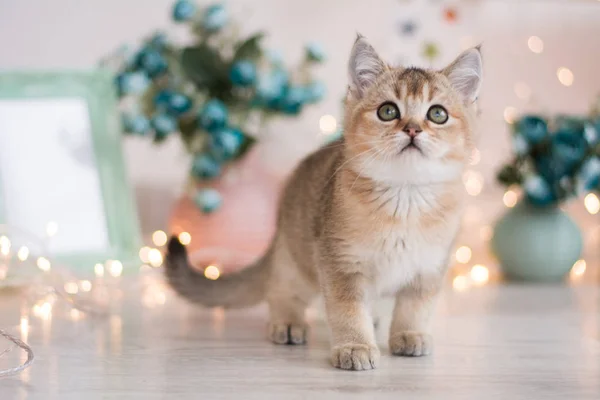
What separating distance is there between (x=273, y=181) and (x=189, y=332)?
0.68 m

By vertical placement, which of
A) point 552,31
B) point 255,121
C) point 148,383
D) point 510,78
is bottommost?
point 148,383

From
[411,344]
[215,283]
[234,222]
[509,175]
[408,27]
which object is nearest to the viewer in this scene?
[411,344]

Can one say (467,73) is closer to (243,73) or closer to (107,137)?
(243,73)

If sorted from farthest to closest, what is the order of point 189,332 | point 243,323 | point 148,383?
1. point 243,323
2. point 189,332
3. point 148,383

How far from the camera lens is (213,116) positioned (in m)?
1.77

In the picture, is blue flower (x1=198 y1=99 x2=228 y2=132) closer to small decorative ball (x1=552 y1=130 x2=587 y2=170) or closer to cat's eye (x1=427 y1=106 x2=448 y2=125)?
cat's eye (x1=427 y1=106 x2=448 y2=125)

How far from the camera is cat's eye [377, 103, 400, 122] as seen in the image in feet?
3.74

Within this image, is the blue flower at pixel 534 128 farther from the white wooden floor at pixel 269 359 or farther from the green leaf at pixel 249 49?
the green leaf at pixel 249 49

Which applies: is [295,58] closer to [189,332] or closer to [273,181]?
[273,181]

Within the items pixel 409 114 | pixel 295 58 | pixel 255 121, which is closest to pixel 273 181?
pixel 255 121

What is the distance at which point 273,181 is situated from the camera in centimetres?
198

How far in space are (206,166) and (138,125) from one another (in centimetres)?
20

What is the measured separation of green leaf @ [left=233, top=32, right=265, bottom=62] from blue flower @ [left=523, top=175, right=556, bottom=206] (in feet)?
2.53

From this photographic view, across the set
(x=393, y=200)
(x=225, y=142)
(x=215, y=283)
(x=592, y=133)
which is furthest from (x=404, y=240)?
(x=592, y=133)
